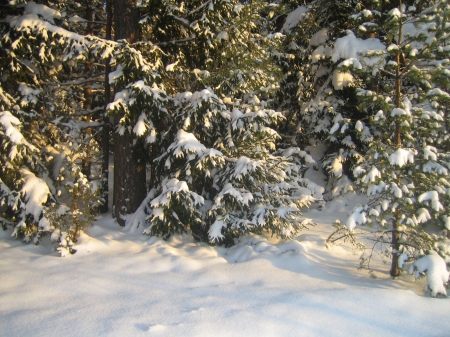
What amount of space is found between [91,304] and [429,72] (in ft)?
18.2

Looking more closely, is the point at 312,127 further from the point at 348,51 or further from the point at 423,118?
the point at 423,118

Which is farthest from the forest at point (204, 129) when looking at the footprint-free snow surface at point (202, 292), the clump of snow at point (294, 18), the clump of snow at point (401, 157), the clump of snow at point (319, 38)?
the clump of snow at point (294, 18)

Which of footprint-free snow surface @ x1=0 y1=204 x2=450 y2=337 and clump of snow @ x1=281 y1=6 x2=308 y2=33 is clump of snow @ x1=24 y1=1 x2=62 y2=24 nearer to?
footprint-free snow surface @ x1=0 y1=204 x2=450 y2=337

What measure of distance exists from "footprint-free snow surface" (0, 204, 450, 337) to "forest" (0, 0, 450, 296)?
16.3 inches

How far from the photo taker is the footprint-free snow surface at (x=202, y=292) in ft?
12.1

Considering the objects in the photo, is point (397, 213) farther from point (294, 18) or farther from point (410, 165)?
point (294, 18)

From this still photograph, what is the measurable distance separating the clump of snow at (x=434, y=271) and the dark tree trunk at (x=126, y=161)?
17.7 ft

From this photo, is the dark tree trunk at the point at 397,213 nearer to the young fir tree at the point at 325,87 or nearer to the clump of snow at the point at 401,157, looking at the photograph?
the clump of snow at the point at 401,157

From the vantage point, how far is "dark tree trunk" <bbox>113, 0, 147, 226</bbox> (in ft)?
23.5

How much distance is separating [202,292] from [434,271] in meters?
3.04

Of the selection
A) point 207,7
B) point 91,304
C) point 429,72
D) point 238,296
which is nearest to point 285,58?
point 207,7

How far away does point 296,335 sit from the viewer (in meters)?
3.60

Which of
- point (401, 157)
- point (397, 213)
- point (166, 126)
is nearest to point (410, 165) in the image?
point (401, 157)

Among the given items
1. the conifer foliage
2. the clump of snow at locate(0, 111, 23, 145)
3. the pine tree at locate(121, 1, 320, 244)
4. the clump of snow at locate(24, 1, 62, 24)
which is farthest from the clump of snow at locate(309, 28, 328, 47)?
the clump of snow at locate(0, 111, 23, 145)
